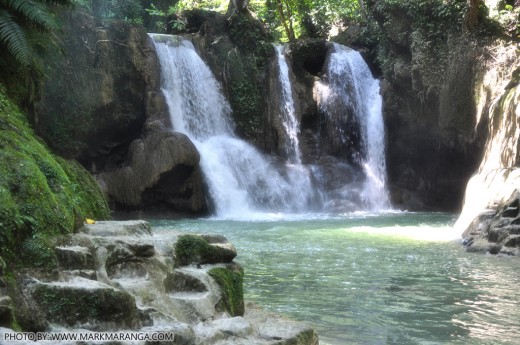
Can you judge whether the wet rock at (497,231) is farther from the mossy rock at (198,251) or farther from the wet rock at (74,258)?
→ the wet rock at (74,258)

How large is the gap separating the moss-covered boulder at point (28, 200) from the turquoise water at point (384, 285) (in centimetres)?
241

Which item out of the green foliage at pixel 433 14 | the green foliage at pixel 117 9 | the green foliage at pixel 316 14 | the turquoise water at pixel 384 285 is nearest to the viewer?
the turquoise water at pixel 384 285

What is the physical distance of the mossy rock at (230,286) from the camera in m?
5.08

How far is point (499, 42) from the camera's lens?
15.6 meters

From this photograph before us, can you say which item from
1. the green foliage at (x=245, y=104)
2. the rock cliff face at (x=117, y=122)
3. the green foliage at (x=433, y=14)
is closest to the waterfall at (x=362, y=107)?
the green foliage at (x=245, y=104)

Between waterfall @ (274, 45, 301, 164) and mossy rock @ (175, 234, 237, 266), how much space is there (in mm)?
16227

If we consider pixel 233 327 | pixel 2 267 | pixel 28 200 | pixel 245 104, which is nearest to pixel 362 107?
pixel 245 104

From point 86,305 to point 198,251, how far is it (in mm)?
1673

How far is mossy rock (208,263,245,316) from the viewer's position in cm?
508

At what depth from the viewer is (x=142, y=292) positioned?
14.4ft

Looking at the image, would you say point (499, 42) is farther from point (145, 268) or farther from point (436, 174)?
point (145, 268)

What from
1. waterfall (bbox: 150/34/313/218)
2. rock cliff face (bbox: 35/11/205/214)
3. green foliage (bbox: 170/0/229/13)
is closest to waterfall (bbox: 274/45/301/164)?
waterfall (bbox: 150/34/313/218)

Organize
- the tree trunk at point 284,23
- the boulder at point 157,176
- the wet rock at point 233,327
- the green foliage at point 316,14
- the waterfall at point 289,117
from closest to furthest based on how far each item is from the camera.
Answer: the wet rock at point 233,327
the boulder at point 157,176
the waterfall at point 289,117
the tree trunk at point 284,23
the green foliage at point 316,14

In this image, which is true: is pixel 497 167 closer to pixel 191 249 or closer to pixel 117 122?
pixel 191 249
